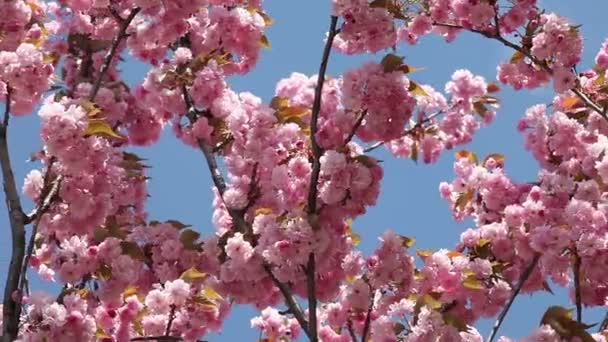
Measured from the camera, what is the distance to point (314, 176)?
441 centimetres

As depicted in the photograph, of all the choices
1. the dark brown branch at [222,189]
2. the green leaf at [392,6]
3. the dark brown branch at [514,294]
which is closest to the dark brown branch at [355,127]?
the green leaf at [392,6]

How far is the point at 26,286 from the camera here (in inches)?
171

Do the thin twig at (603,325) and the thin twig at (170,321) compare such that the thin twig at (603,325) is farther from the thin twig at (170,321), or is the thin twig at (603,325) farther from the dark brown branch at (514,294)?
the thin twig at (170,321)

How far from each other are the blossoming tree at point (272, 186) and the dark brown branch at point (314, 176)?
1cm

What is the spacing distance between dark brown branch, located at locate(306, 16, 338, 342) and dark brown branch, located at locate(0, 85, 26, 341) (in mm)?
1286

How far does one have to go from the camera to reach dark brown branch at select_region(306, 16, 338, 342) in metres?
4.32

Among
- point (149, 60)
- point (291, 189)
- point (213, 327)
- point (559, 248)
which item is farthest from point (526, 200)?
point (149, 60)

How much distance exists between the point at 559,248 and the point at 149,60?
9.47ft

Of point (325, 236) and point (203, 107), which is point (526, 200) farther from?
point (203, 107)

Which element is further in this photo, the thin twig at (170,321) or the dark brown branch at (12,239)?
the thin twig at (170,321)

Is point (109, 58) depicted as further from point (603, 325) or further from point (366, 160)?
point (603, 325)

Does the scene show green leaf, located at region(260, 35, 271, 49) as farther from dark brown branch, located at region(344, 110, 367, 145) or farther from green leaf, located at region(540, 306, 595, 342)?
green leaf, located at region(540, 306, 595, 342)

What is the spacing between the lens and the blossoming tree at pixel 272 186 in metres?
4.41

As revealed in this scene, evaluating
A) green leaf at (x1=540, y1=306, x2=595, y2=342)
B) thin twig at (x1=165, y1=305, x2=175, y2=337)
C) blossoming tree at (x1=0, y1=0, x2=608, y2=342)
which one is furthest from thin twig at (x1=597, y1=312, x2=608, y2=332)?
thin twig at (x1=165, y1=305, x2=175, y2=337)
